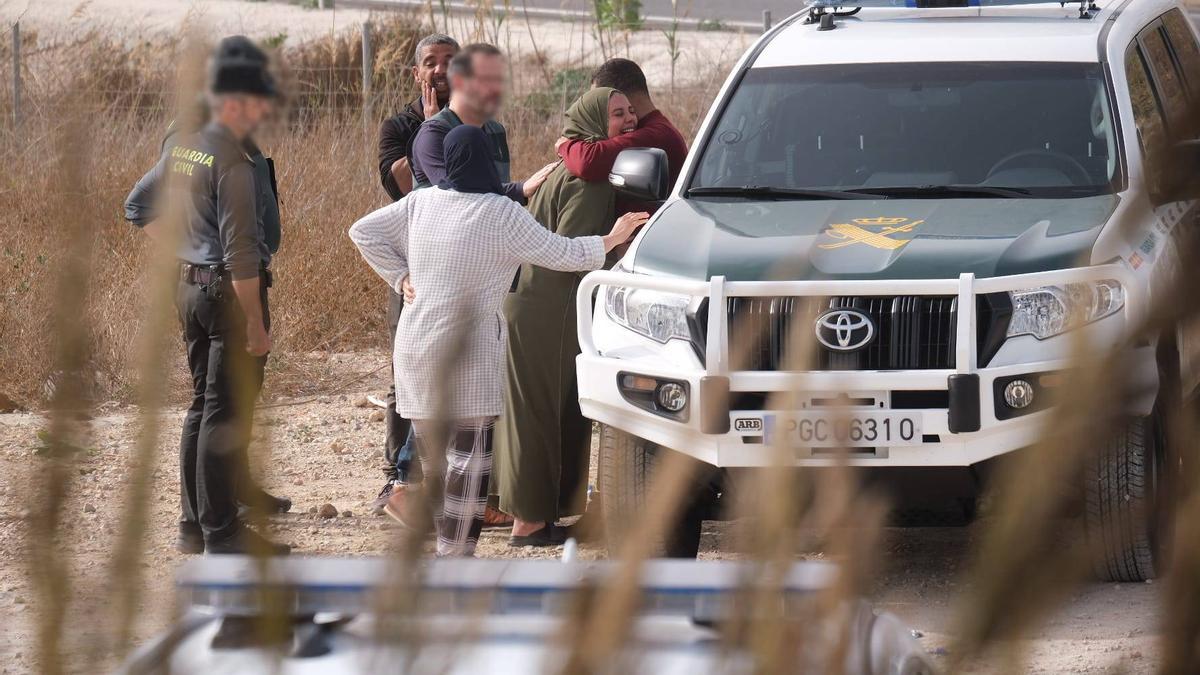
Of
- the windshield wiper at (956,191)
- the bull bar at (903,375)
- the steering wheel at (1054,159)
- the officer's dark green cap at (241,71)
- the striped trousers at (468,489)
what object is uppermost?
the steering wheel at (1054,159)

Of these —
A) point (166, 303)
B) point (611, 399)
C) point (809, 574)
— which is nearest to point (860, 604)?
point (809, 574)

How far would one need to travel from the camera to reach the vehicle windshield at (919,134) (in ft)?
18.2

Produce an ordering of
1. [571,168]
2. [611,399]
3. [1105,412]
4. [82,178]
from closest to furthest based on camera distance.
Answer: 1. [1105,412]
2. [82,178]
3. [611,399]
4. [571,168]

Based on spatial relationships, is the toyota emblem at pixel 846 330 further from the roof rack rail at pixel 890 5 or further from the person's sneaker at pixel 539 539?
the roof rack rail at pixel 890 5

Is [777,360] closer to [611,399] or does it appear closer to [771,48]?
[611,399]

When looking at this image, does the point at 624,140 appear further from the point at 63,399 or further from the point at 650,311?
the point at 63,399

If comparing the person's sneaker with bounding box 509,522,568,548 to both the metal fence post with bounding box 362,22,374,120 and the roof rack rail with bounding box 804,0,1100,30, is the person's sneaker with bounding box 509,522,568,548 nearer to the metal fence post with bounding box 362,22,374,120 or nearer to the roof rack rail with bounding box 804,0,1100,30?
the roof rack rail with bounding box 804,0,1100,30

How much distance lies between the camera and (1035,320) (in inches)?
182

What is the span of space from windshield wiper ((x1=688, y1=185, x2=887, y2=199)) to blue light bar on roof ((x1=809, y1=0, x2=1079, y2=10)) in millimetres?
1117

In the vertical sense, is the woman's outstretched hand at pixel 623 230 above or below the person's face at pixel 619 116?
below

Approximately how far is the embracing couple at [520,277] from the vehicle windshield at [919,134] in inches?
13.9

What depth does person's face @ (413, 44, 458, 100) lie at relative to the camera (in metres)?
5.98

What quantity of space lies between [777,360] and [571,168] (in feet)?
4.45

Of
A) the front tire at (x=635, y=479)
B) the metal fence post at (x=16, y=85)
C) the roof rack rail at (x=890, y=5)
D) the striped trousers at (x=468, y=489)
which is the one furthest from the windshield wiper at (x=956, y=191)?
the metal fence post at (x=16, y=85)
